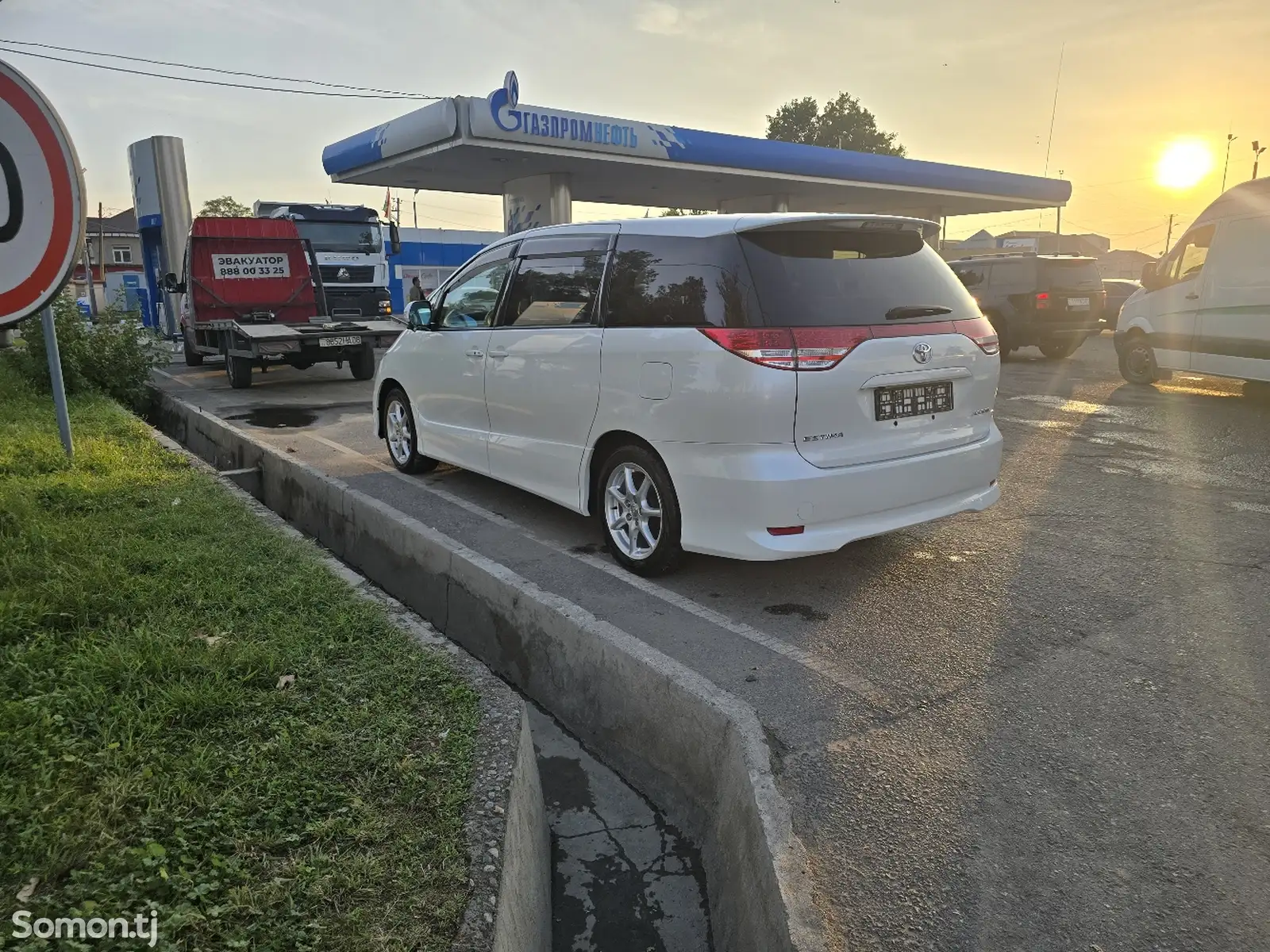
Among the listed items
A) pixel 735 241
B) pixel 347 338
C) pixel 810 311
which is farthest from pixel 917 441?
pixel 347 338

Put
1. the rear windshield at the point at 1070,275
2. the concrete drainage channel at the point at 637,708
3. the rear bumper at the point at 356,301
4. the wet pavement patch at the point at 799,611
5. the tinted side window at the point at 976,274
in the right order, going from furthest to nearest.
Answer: the rear bumper at the point at 356,301 < the tinted side window at the point at 976,274 < the rear windshield at the point at 1070,275 < the wet pavement patch at the point at 799,611 < the concrete drainage channel at the point at 637,708

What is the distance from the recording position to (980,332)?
449 cm

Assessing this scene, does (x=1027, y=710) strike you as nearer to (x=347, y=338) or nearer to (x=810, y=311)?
(x=810, y=311)

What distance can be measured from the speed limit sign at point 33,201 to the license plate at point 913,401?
315 centimetres

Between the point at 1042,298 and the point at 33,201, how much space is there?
15133 mm

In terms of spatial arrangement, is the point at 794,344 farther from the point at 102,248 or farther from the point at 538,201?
the point at 102,248

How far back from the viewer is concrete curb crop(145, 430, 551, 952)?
2.13 m

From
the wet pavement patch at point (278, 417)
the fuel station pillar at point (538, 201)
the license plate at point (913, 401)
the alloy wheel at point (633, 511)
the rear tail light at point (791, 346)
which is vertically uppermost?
the fuel station pillar at point (538, 201)

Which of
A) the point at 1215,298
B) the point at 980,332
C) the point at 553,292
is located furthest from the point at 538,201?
the point at 980,332

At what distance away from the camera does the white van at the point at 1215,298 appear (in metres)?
9.50

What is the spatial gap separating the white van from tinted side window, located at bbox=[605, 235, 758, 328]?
328 inches

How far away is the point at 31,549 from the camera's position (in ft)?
14.4

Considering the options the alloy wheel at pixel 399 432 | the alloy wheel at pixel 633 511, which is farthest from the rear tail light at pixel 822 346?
the alloy wheel at pixel 399 432

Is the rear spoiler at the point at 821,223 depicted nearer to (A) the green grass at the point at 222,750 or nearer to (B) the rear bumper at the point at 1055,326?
(A) the green grass at the point at 222,750
